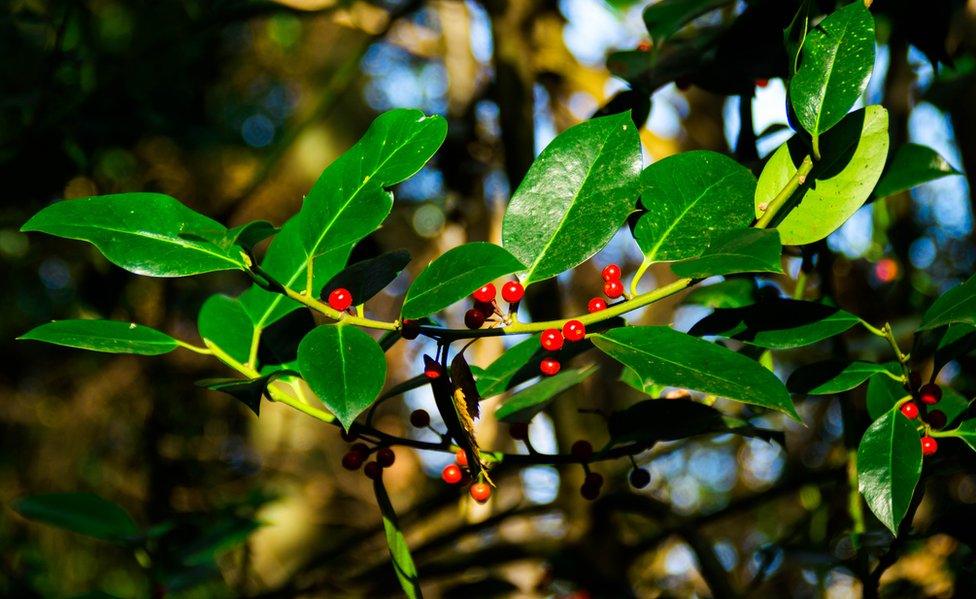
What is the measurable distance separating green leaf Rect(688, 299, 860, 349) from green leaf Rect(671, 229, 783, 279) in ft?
0.39

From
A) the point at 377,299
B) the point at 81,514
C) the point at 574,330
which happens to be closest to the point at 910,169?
the point at 574,330

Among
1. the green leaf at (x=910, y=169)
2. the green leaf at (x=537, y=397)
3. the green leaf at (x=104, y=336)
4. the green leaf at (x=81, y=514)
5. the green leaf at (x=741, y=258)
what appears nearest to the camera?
the green leaf at (x=741, y=258)

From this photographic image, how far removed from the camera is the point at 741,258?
0.46 m

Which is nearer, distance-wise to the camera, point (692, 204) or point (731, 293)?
point (692, 204)

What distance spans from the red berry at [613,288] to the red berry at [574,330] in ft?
0.21


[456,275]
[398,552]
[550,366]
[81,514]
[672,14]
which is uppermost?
[672,14]

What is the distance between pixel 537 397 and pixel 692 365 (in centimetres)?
19

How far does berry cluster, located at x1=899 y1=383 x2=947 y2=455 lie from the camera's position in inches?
23.9

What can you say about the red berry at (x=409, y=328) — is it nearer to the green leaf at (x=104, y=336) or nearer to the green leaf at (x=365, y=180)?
the green leaf at (x=365, y=180)

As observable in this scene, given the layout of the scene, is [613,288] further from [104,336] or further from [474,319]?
[104,336]

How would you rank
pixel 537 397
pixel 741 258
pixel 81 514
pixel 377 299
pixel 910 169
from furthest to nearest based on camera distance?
pixel 377 299, pixel 81 514, pixel 910 169, pixel 537 397, pixel 741 258

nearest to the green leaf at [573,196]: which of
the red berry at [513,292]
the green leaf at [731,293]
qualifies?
the red berry at [513,292]

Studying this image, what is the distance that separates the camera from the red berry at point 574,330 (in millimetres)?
531

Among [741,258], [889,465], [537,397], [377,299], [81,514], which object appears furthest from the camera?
[377,299]
